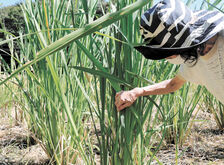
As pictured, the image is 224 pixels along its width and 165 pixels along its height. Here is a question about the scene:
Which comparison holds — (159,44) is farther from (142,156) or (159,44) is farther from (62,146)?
(62,146)

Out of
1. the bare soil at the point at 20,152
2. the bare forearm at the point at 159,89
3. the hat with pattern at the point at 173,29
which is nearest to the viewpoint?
the hat with pattern at the point at 173,29

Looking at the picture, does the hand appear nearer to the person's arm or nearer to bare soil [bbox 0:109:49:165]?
the person's arm

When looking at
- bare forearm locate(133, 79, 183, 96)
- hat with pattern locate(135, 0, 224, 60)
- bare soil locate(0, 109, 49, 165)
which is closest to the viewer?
hat with pattern locate(135, 0, 224, 60)

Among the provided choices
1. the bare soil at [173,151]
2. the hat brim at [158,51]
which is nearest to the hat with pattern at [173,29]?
the hat brim at [158,51]

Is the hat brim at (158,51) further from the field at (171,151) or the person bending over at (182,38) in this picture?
the field at (171,151)

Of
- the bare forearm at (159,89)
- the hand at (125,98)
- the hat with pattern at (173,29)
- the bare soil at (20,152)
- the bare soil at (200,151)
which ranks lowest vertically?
the bare soil at (200,151)

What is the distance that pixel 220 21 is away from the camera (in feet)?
2.29

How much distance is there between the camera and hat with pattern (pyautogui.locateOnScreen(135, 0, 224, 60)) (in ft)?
2.11

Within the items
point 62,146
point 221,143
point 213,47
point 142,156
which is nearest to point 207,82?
point 213,47

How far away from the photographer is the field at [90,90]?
669mm

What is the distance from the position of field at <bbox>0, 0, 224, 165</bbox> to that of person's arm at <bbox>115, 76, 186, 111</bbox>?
3 centimetres

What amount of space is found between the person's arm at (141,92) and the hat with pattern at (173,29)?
0.12 metres

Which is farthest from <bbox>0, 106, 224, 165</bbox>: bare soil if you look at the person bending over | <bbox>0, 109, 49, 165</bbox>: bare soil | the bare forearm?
the person bending over

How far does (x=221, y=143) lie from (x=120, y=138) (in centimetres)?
112
